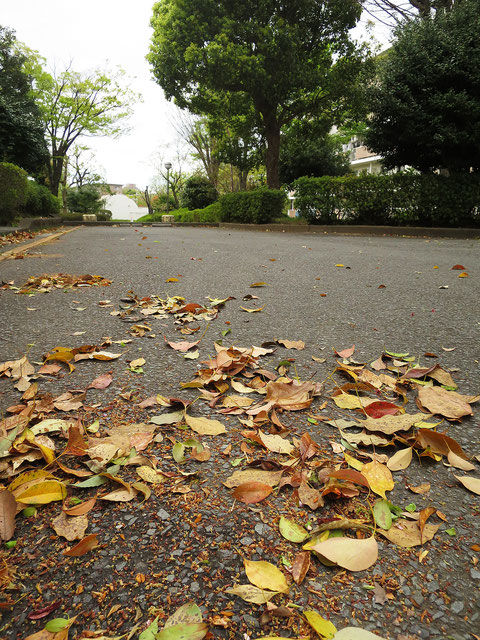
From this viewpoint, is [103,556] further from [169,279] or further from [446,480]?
[169,279]

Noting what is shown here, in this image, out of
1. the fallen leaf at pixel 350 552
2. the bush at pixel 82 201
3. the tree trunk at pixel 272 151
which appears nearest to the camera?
the fallen leaf at pixel 350 552

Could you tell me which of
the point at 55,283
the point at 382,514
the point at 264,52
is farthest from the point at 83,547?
the point at 264,52

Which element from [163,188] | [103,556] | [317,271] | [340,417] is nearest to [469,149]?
[317,271]

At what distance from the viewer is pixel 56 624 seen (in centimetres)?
68

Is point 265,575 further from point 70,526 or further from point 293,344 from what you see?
point 293,344

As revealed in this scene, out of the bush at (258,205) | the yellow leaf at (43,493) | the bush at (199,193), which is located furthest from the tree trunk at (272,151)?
the yellow leaf at (43,493)

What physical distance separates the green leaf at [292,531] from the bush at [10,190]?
1018 centimetres

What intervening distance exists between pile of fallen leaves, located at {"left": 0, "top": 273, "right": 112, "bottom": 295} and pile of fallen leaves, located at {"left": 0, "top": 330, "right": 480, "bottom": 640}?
5.50 ft

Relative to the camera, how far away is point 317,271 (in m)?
4.44

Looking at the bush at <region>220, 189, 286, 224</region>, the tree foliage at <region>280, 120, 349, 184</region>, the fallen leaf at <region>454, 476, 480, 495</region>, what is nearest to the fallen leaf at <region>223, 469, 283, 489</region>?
the fallen leaf at <region>454, 476, 480, 495</region>

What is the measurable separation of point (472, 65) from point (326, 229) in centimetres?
472

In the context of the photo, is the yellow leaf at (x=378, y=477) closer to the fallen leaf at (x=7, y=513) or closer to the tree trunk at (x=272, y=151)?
the fallen leaf at (x=7, y=513)

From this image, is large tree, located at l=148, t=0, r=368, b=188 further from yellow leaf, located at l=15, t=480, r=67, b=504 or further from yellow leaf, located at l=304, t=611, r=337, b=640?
yellow leaf, located at l=304, t=611, r=337, b=640

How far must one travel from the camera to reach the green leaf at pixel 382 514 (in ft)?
2.95
